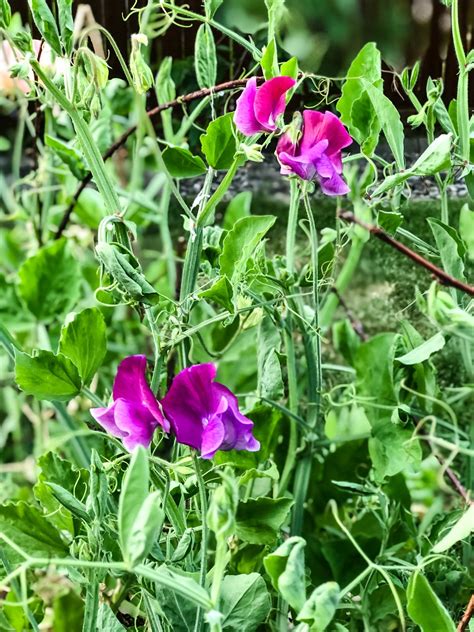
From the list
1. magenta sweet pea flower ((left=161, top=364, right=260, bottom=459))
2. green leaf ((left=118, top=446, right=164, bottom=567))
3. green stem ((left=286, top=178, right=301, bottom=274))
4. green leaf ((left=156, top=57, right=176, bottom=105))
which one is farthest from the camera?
green leaf ((left=156, top=57, right=176, bottom=105))

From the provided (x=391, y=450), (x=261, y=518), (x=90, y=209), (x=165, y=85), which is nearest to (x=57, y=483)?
(x=261, y=518)

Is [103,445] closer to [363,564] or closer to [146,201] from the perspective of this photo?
[363,564]

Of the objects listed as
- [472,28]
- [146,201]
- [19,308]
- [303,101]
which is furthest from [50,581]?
[472,28]

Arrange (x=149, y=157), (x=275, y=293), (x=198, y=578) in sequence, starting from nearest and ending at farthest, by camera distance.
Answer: (x=198, y=578)
(x=275, y=293)
(x=149, y=157)

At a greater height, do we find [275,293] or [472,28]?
[472,28]

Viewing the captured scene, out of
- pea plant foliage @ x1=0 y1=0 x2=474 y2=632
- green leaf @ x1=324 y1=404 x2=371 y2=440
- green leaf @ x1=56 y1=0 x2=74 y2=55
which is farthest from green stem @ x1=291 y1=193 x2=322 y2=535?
green leaf @ x1=56 y1=0 x2=74 y2=55

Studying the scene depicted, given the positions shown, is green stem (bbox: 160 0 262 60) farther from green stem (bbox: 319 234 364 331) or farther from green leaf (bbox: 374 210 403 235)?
green stem (bbox: 319 234 364 331)

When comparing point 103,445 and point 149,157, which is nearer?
point 103,445
